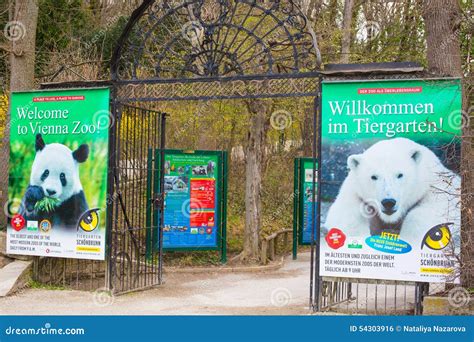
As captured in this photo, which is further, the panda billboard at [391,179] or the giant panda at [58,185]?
the giant panda at [58,185]


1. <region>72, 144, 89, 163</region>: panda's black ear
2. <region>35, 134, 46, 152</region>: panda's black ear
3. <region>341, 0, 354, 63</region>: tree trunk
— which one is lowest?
<region>72, 144, 89, 163</region>: panda's black ear

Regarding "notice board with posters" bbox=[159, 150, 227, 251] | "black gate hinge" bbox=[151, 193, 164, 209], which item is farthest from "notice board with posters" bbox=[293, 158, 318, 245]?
"black gate hinge" bbox=[151, 193, 164, 209]

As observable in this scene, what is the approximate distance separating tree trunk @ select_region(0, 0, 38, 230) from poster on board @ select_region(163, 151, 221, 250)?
10.6 feet

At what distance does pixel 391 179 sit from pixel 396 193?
0.19 meters

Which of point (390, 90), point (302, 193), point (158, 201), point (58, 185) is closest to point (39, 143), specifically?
point (58, 185)

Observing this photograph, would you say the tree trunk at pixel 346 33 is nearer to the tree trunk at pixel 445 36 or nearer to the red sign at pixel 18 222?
the tree trunk at pixel 445 36

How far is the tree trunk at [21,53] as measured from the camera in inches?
536

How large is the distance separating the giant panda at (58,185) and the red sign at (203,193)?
4.34 metres

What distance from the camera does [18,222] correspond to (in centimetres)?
1145

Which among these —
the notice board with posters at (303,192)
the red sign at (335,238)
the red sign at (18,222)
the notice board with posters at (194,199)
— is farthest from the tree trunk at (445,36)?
the notice board with posters at (303,192)

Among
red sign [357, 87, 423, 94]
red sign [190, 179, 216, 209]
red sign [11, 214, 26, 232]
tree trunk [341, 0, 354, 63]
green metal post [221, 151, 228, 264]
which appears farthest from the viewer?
tree trunk [341, 0, 354, 63]

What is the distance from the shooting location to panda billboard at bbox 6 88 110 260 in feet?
35.4

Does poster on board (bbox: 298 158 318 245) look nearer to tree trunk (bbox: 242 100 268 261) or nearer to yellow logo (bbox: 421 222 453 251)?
tree trunk (bbox: 242 100 268 261)

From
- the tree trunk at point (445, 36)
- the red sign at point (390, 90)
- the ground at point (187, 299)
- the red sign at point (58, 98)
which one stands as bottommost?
the ground at point (187, 299)
